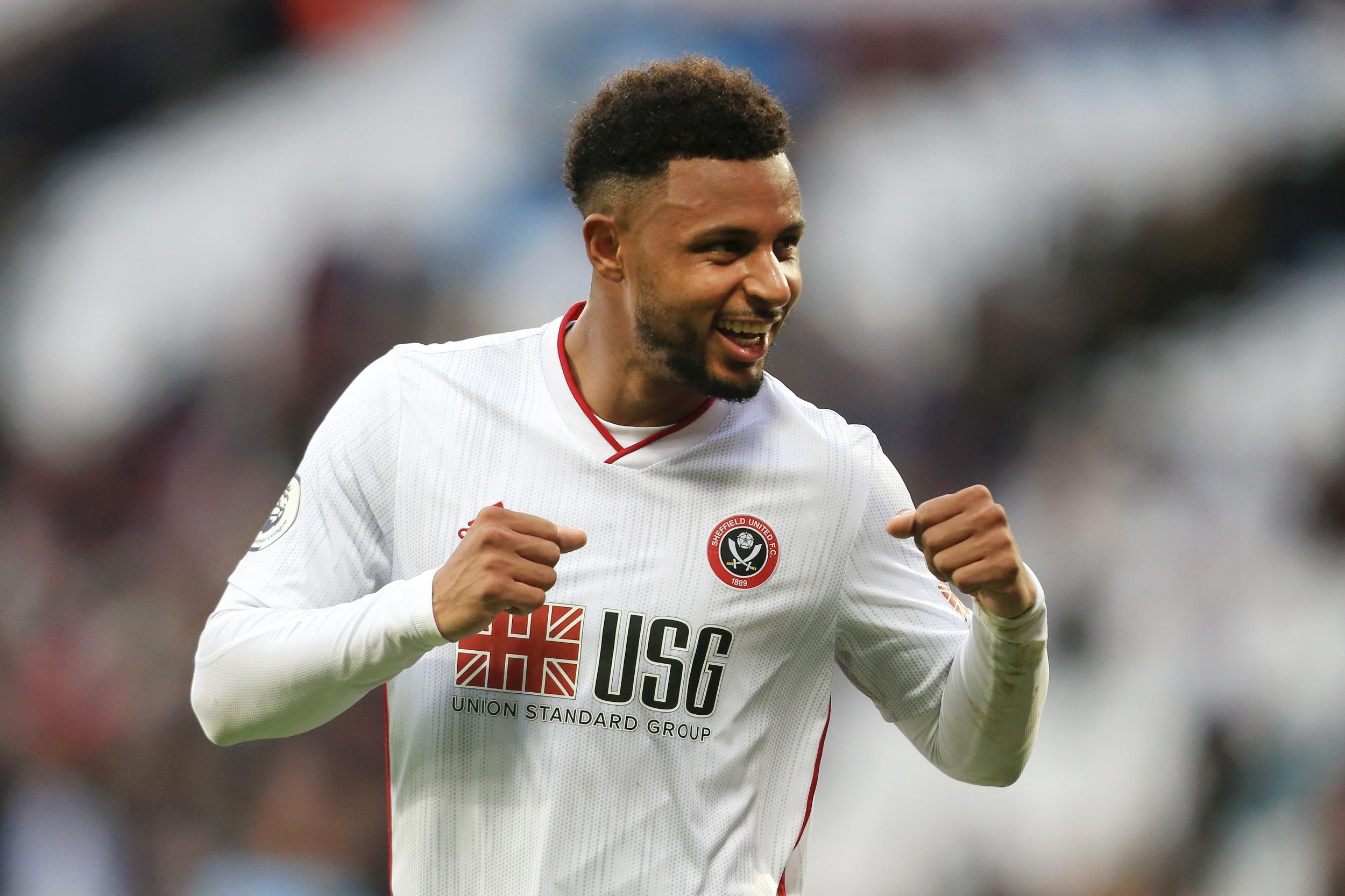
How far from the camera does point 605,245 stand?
2004mm

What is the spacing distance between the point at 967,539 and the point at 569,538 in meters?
0.49

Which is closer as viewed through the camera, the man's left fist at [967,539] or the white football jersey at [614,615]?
the man's left fist at [967,539]

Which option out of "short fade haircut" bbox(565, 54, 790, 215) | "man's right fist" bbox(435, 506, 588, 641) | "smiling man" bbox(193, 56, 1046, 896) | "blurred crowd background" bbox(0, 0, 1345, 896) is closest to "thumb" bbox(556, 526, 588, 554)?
"man's right fist" bbox(435, 506, 588, 641)

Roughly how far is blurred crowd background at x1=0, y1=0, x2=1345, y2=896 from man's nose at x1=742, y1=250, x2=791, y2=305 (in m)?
2.19

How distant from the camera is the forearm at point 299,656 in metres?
1.70

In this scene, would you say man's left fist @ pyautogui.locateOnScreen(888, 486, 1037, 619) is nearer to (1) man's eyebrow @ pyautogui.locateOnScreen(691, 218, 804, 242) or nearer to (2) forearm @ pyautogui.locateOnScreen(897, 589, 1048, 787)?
(2) forearm @ pyautogui.locateOnScreen(897, 589, 1048, 787)

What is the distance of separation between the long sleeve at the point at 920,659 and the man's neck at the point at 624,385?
1.05ft

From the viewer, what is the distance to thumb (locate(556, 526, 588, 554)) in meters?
1.64

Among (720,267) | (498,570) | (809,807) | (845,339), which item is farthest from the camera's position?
(845,339)

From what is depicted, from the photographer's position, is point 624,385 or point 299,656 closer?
point 299,656

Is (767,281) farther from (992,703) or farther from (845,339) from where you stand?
(845,339)

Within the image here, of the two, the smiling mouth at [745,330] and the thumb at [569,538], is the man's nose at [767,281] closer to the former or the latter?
the smiling mouth at [745,330]

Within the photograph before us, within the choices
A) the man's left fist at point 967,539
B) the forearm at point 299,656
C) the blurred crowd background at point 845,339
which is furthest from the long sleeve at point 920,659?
the blurred crowd background at point 845,339

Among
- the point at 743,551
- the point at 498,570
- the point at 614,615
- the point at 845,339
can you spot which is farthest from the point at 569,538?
the point at 845,339
